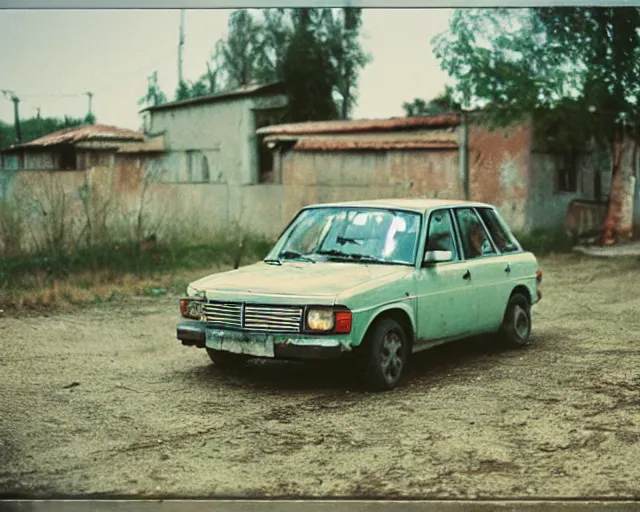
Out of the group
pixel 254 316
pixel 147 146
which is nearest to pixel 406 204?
pixel 254 316

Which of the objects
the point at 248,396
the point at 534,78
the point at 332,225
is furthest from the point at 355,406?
the point at 534,78

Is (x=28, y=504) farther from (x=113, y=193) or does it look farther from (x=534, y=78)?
(x=534, y=78)

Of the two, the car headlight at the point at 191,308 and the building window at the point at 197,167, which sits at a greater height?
the building window at the point at 197,167

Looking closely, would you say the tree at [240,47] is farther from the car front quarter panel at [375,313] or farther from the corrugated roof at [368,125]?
the car front quarter panel at [375,313]

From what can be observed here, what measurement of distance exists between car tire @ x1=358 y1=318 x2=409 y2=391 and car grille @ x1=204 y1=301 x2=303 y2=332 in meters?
0.51

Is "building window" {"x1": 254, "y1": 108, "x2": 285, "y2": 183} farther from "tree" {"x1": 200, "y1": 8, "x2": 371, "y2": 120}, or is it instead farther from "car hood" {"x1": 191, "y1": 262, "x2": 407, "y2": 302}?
"car hood" {"x1": 191, "y1": 262, "x2": 407, "y2": 302}

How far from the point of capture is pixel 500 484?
5.49m

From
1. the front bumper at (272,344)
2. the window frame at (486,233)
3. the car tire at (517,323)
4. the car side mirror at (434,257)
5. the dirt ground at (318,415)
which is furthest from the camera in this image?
the car tire at (517,323)

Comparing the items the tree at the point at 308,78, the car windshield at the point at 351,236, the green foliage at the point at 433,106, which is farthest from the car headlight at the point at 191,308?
the green foliage at the point at 433,106

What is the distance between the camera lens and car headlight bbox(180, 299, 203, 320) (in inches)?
247

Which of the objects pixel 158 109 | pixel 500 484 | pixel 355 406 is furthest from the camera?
pixel 158 109

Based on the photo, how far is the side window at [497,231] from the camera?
7.03 m

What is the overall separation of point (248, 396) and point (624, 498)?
2.38 m

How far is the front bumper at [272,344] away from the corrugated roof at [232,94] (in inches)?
59.0
